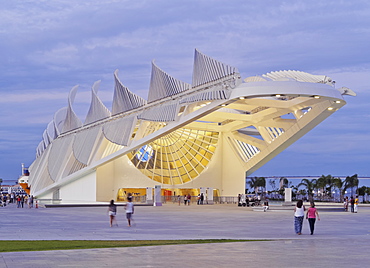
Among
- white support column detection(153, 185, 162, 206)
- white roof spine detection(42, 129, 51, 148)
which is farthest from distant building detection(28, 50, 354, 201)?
white support column detection(153, 185, 162, 206)

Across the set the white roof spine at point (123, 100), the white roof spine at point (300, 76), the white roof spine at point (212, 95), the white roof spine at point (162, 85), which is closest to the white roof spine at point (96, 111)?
the white roof spine at point (123, 100)

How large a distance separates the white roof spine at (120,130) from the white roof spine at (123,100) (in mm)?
917

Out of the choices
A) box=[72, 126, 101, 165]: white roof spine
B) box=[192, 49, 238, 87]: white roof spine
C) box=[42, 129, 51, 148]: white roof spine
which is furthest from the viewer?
box=[42, 129, 51, 148]: white roof spine

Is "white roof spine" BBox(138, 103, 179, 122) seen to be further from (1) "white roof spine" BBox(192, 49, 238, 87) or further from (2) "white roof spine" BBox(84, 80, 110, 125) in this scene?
(2) "white roof spine" BBox(84, 80, 110, 125)

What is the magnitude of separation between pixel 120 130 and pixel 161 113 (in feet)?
20.5

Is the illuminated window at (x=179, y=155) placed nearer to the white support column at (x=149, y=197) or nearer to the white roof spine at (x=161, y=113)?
the white support column at (x=149, y=197)

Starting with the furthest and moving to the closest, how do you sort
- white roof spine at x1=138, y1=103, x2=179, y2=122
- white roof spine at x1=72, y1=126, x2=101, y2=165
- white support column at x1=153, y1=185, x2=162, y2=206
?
white roof spine at x1=72, y1=126, x2=101, y2=165 < white support column at x1=153, y1=185, x2=162, y2=206 < white roof spine at x1=138, y1=103, x2=179, y2=122

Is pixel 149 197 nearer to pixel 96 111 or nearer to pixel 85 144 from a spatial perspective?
pixel 85 144

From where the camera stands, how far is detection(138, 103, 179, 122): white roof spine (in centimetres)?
4106

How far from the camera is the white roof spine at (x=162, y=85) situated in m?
41.6

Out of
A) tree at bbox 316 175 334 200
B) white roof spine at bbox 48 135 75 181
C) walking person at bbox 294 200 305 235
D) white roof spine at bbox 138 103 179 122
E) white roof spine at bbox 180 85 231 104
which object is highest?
white roof spine at bbox 180 85 231 104

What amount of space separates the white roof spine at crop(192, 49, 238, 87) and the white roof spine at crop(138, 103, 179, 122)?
8.81 feet

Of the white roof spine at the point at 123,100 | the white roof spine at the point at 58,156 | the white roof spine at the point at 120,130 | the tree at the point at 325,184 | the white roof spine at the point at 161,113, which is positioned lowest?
the tree at the point at 325,184

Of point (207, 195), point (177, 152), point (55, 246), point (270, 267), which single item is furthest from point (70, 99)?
point (270, 267)
